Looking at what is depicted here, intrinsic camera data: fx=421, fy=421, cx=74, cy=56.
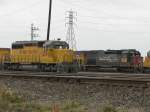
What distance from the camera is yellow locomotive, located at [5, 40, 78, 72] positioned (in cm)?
3575

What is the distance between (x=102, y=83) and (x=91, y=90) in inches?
47.6

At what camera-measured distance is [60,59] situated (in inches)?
1430

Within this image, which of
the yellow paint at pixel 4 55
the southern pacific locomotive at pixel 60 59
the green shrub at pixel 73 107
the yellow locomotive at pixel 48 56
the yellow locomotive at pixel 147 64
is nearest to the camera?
the green shrub at pixel 73 107

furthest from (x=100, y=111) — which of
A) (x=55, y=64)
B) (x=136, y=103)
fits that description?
(x=55, y=64)

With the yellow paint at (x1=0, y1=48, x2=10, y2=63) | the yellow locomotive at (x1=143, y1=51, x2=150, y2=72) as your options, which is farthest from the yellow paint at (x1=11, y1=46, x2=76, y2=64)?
the yellow locomotive at (x1=143, y1=51, x2=150, y2=72)

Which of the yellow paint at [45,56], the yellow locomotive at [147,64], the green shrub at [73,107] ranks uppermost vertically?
the yellow paint at [45,56]

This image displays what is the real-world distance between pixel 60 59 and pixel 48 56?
1.11 meters

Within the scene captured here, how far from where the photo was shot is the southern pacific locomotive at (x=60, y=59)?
119 ft

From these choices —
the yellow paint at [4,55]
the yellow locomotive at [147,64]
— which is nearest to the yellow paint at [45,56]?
the yellow paint at [4,55]

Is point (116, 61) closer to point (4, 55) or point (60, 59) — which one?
point (60, 59)

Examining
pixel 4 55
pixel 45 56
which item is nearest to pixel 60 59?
pixel 45 56

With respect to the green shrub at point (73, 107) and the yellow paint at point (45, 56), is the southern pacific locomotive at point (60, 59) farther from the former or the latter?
the green shrub at point (73, 107)

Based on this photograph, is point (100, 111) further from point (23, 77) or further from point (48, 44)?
point (48, 44)

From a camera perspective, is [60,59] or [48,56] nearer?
[60,59]
